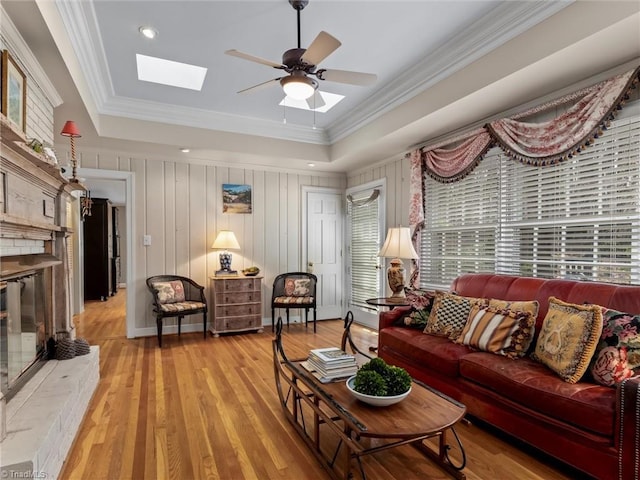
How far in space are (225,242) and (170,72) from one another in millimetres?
2171

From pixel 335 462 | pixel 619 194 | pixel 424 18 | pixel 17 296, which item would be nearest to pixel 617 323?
pixel 619 194

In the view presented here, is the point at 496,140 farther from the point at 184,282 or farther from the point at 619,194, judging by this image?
the point at 184,282

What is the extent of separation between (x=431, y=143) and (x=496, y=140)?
942 mm

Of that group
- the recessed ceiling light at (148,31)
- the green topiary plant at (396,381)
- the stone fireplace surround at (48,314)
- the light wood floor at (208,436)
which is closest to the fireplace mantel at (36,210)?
the stone fireplace surround at (48,314)

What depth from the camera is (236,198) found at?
5293 mm

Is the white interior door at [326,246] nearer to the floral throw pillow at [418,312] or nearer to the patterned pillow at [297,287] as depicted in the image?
the patterned pillow at [297,287]

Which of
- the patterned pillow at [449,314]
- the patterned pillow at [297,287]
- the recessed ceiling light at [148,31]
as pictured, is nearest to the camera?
the recessed ceiling light at [148,31]

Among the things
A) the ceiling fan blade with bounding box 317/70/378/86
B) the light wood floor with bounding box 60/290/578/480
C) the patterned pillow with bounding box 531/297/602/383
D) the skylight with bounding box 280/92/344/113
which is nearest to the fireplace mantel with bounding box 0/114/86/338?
the light wood floor with bounding box 60/290/578/480

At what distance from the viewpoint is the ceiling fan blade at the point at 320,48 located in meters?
2.03

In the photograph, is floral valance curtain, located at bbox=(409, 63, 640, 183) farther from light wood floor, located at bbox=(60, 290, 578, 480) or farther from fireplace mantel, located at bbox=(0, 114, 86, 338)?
fireplace mantel, located at bbox=(0, 114, 86, 338)

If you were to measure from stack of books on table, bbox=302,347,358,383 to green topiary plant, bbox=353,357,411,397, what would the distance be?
0.26 meters

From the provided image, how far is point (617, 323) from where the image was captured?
2002 mm

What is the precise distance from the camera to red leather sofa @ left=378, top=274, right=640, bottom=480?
5.48ft

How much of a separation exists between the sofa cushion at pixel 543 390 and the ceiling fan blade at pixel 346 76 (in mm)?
2051
